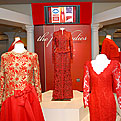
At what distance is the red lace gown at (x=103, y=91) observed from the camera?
8.18ft

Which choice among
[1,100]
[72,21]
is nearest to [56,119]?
[1,100]

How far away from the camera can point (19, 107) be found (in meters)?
2.66

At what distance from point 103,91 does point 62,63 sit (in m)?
2.17

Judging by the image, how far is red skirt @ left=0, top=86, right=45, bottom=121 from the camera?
263 cm

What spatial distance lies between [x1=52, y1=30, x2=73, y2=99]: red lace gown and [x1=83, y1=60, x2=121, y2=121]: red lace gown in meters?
1.99

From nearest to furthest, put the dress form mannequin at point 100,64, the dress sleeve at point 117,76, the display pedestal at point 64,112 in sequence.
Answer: the dress sleeve at point 117,76 < the dress form mannequin at point 100,64 < the display pedestal at point 64,112

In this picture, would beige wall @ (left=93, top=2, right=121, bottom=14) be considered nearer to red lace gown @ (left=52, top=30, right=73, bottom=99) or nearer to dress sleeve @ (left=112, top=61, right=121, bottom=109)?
red lace gown @ (left=52, top=30, right=73, bottom=99)

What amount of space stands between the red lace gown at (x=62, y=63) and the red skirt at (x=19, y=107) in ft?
6.33

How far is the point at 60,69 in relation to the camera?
464cm

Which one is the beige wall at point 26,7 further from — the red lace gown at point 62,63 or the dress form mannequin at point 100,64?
the dress form mannequin at point 100,64

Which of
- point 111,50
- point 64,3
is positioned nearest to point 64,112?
point 111,50

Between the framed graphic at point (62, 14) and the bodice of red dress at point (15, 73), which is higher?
the framed graphic at point (62, 14)

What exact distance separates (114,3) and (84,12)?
164cm

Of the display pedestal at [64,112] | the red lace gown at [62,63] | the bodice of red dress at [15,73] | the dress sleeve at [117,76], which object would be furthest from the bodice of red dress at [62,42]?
the dress sleeve at [117,76]
